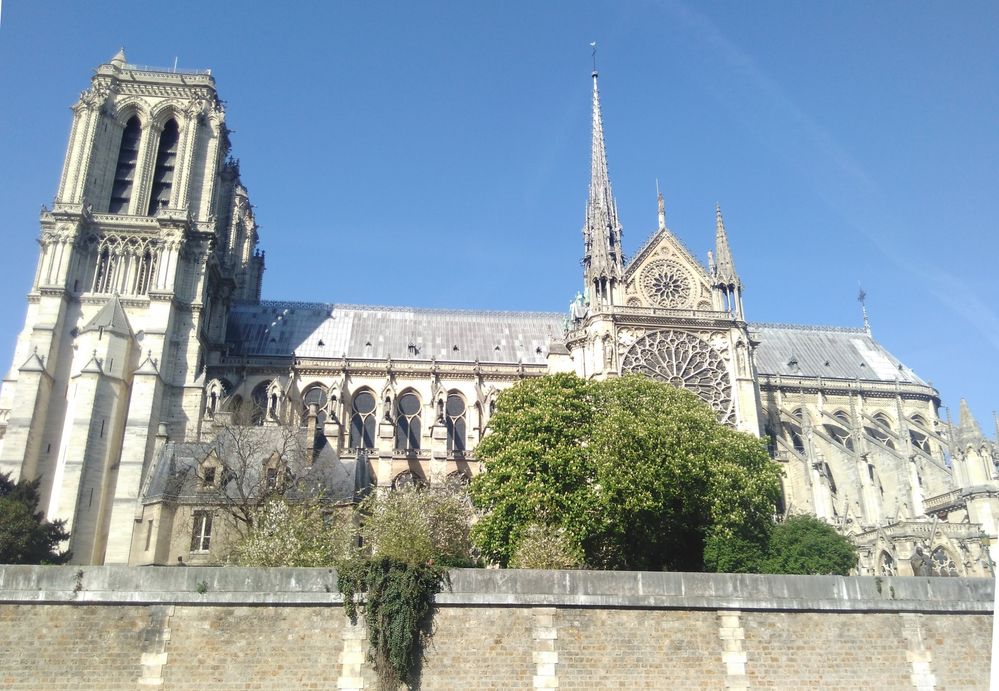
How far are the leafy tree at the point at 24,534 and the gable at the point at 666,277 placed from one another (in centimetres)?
2921

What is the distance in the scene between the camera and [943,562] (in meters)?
34.9

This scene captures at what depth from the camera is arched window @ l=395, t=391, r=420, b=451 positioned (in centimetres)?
4650

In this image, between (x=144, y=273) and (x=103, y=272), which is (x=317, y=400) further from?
(x=103, y=272)

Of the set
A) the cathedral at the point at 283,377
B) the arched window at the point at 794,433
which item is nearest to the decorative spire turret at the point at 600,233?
the cathedral at the point at 283,377

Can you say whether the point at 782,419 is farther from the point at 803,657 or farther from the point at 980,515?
the point at 803,657

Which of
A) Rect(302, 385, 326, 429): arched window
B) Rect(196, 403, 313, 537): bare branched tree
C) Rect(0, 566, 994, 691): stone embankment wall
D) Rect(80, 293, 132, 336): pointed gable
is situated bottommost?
Rect(0, 566, 994, 691): stone embankment wall

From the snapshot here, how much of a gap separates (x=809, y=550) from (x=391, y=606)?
2014cm

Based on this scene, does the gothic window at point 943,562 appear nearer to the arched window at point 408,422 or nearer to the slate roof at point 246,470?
the slate roof at point 246,470

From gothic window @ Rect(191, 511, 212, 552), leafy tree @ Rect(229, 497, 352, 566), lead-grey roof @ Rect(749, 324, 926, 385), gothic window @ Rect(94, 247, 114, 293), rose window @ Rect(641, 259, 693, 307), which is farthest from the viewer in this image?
lead-grey roof @ Rect(749, 324, 926, 385)

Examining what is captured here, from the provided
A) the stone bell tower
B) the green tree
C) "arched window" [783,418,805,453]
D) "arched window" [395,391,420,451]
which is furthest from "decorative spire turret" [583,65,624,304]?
the stone bell tower

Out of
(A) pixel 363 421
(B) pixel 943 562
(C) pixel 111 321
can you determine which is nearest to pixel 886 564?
(B) pixel 943 562

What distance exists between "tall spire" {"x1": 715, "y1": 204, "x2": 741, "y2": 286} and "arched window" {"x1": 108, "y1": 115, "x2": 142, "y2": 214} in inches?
1316

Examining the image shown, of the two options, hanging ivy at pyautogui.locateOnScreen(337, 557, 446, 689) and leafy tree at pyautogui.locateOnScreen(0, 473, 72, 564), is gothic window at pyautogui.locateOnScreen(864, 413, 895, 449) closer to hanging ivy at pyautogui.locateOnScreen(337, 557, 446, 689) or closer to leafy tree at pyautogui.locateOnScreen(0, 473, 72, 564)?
hanging ivy at pyautogui.locateOnScreen(337, 557, 446, 689)

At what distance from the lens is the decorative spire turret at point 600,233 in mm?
43938
